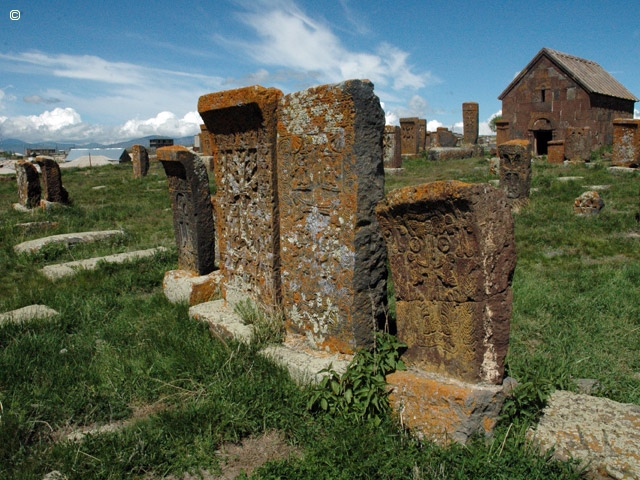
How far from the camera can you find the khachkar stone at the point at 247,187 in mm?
3564

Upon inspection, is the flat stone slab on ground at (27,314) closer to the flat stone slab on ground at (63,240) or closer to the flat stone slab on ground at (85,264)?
the flat stone slab on ground at (85,264)

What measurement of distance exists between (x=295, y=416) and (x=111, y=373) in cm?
134

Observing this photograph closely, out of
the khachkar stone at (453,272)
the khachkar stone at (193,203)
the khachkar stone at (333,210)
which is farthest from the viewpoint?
the khachkar stone at (193,203)

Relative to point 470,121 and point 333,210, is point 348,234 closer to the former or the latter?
point 333,210

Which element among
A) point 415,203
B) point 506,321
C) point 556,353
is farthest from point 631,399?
point 415,203

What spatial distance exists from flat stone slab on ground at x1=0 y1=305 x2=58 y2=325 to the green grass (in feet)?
0.39

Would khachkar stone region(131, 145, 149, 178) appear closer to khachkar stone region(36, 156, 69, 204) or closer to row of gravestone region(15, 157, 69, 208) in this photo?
row of gravestone region(15, 157, 69, 208)

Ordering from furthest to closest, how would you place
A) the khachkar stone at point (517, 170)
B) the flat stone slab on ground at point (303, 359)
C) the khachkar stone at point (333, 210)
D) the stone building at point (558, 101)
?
the stone building at point (558, 101) → the khachkar stone at point (517, 170) → the flat stone slab on ground at point (303, 359) → the khachkar stone at point (333, 210)

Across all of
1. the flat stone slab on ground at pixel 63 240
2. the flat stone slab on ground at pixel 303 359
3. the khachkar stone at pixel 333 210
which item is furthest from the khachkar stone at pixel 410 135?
the flat stone slab on ground at pixel 303 359

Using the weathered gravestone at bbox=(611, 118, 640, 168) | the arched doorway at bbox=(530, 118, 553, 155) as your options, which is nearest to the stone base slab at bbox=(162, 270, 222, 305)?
the weathered gravestone at bbox=(611, 118, 640, 168)

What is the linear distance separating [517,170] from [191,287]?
7.51 meters

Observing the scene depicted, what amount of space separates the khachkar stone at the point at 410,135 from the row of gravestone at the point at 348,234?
20749 millimetres

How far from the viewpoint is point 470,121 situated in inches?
1154

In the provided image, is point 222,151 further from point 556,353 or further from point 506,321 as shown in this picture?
point 556,353
